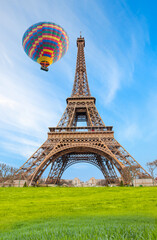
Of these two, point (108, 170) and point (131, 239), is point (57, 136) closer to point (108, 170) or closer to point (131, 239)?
point (108, 170)

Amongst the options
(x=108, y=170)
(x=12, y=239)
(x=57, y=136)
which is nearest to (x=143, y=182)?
(x=108, y=170)

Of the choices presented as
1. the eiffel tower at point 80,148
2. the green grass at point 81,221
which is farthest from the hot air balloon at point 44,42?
the green grass at point 81,221

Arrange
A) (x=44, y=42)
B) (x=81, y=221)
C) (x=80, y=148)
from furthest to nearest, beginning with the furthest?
(x=80, y=148)
(x=44, y=42)
(x=81, y=221)

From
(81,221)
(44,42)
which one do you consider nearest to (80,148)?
(44,42)

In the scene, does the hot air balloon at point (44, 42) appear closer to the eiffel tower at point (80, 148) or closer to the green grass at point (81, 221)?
the eiffel tower at point (80, 148)

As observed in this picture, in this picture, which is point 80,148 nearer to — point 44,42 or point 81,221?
point 44,42
